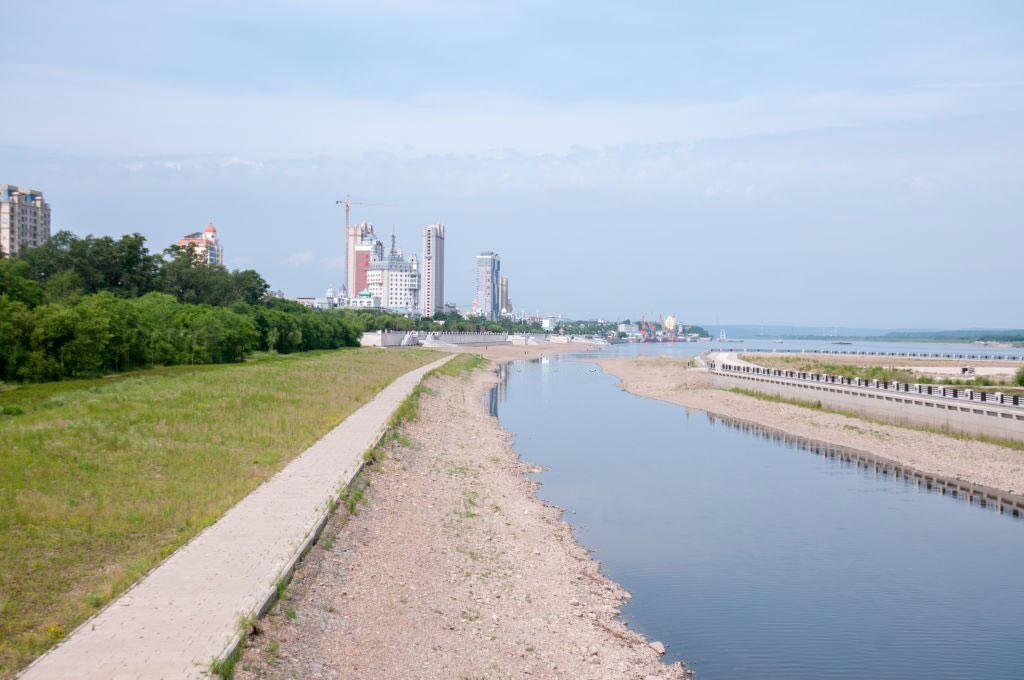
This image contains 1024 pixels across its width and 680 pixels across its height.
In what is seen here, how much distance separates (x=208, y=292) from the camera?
96.7 metres

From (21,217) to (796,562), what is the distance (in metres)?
163

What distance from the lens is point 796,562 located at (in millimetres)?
17688

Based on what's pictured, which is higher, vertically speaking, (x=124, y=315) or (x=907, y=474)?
(x=124, y=315)

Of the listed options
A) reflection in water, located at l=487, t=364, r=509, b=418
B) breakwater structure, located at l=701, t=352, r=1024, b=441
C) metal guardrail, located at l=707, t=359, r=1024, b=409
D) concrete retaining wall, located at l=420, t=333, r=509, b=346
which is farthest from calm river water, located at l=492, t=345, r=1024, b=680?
concrete retaining wall, located at l=420, t=333, r=509, b=346

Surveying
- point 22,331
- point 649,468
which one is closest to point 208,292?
point 22,331

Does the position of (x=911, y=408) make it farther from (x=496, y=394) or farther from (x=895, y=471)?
(x=496, y=394)

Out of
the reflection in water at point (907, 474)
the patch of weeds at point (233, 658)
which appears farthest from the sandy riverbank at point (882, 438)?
the patch of weeds at point (233, 658)

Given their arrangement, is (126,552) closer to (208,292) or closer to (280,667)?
(280,667)

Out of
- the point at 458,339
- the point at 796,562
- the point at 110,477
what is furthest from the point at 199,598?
the point at 458,339

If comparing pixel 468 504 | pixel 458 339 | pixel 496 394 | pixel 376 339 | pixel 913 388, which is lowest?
pixel 496 394

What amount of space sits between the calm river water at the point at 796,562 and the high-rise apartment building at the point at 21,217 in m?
141

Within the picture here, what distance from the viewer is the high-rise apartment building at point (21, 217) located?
142625mm

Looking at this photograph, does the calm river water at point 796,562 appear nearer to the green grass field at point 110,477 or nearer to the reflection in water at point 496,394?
the green grass field at point 110,477

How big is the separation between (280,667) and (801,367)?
8525cm
